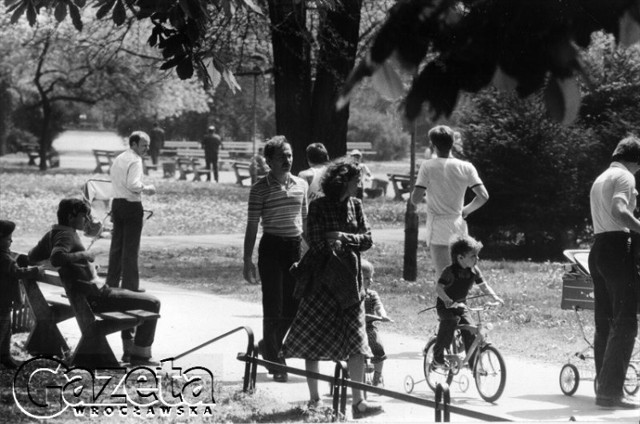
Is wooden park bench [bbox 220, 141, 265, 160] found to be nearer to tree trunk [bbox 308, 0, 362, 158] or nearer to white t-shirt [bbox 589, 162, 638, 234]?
tree trunk [bbox 308, 0, 362, 158]

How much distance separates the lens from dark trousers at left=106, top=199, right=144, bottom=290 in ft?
41.8

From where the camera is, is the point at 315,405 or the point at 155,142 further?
the point at 155,142

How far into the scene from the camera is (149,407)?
7836mm

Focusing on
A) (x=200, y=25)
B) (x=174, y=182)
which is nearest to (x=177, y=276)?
(x=200, y=25)

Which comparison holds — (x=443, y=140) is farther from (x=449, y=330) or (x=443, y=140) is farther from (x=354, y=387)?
(x=354, y=387)

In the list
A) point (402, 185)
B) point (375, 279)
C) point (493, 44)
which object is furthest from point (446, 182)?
point (402, 185)

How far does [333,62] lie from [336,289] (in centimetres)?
815

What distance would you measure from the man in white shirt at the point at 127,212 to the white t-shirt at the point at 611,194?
564 cm

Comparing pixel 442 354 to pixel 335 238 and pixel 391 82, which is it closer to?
pixel 335 238

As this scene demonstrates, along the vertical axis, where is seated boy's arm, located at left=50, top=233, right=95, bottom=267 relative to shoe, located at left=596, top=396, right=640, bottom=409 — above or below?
above

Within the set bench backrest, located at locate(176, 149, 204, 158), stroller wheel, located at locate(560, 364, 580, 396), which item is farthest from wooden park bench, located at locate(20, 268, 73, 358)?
bench backrest, located at locate(176, 149, 204, 158)

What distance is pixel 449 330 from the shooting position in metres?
8.65

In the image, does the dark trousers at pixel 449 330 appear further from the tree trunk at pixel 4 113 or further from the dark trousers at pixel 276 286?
the tree trunk at pixel 4 113

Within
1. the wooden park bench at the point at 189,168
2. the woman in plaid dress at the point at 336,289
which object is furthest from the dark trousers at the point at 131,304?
the wooden park bench at the point at 189,168
